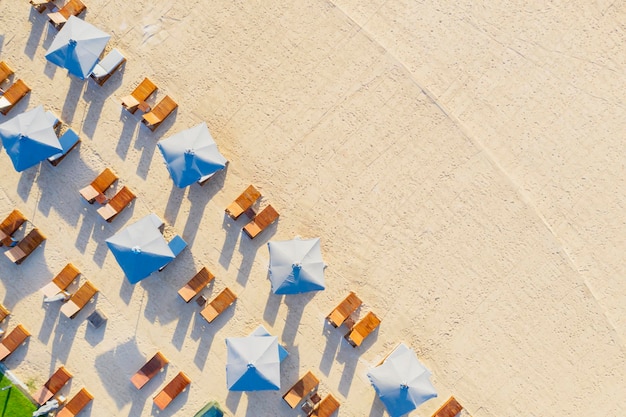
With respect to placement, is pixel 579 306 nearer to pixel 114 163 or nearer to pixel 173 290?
pixel 173 290

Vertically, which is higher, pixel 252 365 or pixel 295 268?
pixel 295 268

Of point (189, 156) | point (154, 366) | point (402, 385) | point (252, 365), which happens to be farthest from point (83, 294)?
point (402, 385)

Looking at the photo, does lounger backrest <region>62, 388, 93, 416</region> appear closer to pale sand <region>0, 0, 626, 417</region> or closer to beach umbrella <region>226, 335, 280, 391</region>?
pale sand <region>0, 0, 626, 417</region>

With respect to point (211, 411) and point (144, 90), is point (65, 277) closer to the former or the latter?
point (211, 411)

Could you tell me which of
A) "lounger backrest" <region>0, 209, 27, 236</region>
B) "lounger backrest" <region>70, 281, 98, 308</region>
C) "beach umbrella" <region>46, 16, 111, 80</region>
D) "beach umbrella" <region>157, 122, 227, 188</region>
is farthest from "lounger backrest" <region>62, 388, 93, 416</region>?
"beach umbrella" <region>46, 16, 111, 80</region>

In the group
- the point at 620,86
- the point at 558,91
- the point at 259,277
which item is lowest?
the point at 620,86

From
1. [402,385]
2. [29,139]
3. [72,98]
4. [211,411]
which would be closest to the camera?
[402,385]

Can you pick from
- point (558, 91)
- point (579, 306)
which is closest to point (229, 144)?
point (558, 91)
